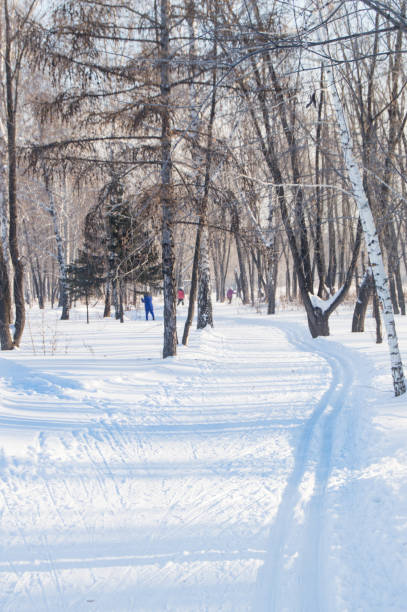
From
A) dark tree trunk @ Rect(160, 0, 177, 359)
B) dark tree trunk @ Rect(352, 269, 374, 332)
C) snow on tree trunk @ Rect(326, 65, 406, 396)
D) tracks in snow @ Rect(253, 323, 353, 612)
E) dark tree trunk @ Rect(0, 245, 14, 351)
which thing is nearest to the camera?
tracks in snow @ Rect(253, 323, 353, 612)

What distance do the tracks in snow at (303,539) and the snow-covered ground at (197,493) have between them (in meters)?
0.01

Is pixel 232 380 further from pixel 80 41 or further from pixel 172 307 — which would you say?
pixel 80 41

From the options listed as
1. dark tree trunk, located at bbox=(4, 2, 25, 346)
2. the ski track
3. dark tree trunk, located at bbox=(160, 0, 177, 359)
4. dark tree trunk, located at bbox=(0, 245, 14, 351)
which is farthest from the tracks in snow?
dark tree trunk, located at bbox=(4, 2, 25, 346)

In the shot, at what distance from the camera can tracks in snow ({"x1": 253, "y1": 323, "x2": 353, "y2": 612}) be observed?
2.54 m

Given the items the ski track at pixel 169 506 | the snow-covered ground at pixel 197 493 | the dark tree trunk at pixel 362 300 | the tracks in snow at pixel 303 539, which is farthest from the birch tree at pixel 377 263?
the dark tree trunk at pixel 362 300

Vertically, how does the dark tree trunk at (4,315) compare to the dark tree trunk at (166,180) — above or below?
below

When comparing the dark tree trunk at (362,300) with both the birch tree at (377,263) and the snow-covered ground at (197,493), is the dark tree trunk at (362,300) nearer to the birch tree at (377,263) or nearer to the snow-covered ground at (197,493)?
the snow-covered ground at (197,493)

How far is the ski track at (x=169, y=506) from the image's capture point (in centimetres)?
262

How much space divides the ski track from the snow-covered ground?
0.01 m

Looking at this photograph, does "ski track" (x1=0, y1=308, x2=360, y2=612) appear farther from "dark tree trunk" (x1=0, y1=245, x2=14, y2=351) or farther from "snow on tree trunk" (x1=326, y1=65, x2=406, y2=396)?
"dark tree trunk" (x1=0, y1=245, x2=14, y2=351)

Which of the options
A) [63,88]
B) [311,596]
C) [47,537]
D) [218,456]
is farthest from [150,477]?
[63,88]

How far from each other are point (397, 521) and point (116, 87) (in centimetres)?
836

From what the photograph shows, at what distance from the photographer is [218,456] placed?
465cm

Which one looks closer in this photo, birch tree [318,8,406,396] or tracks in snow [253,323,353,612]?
tracks in snow [253,323,353,612]
